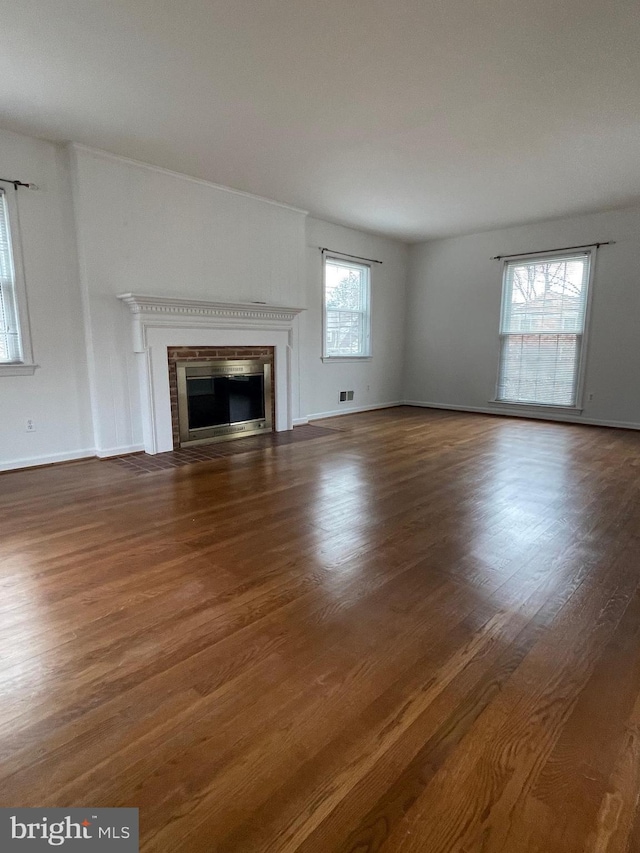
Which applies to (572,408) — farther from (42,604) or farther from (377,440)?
(42,604)

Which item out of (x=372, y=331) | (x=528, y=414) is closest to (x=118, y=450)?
(x=372, y=331)

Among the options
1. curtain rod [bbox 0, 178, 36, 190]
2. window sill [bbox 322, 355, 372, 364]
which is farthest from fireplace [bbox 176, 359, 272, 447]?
curtain rod [bbox 0, 178, 36, 190]

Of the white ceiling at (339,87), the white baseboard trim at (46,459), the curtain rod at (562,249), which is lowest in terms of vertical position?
the white baseboard trim at (46,459)

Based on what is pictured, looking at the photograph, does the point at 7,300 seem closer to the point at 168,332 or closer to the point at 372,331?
the point at 168,332

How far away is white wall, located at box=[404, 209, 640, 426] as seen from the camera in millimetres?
5797

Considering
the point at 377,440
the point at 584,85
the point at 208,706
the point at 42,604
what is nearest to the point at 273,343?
the point at 377,440

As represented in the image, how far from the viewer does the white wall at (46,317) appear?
3775 mm

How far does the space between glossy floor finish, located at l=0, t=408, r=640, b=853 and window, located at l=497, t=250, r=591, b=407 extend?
3.78 metres

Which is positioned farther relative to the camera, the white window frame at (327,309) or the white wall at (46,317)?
the white window frame at (327,309)

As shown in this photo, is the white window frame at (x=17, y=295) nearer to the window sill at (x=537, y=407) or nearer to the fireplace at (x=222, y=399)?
the fireplace at (x=222, y=399)

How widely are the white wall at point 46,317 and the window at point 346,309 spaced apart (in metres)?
3.41

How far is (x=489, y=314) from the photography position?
703cm

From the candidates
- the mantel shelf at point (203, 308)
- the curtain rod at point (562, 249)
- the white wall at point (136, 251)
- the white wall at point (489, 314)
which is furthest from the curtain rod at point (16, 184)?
the curtain rod at point (562, 249)

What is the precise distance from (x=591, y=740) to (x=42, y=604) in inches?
80.7
